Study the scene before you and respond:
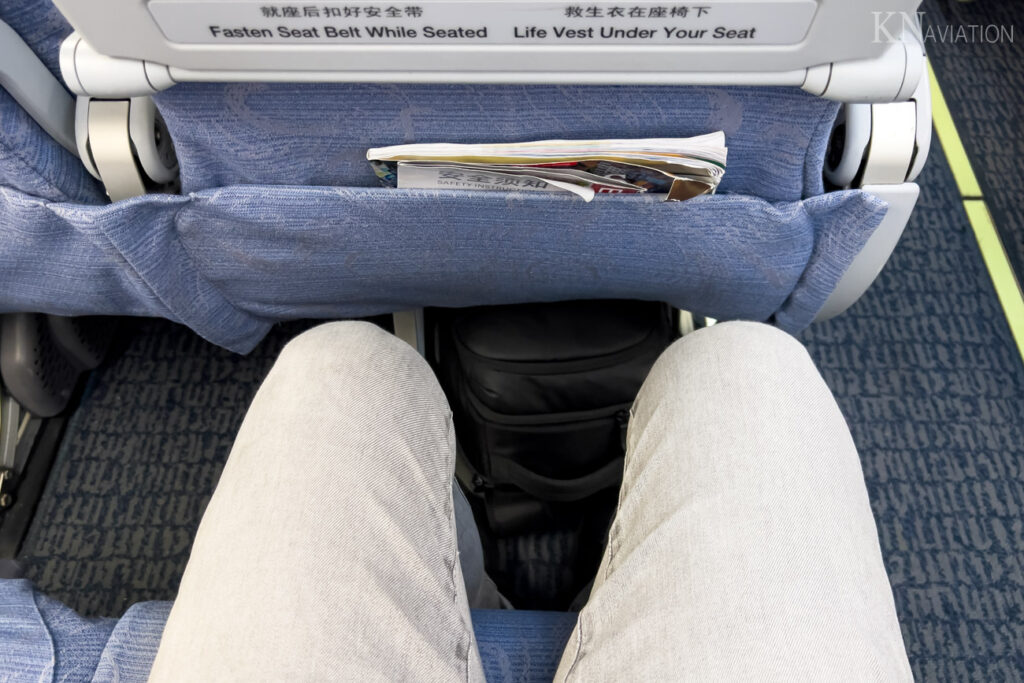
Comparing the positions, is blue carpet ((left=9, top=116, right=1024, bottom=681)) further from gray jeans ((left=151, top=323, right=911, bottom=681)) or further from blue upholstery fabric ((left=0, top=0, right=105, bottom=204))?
gray jeans ((left=151, top=323, right=911, bottom=681))

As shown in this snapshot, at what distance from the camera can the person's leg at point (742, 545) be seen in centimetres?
43

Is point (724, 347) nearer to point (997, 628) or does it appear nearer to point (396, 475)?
point (396, 475)

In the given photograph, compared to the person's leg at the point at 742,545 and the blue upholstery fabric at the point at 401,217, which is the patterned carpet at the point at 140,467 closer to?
the blue upholstery fabric at the point at 401,217

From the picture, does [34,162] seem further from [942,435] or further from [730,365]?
[942,435]

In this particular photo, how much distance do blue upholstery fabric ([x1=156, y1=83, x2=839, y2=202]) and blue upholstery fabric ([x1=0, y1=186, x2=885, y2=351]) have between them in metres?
0.04

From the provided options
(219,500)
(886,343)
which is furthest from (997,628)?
(219,500)

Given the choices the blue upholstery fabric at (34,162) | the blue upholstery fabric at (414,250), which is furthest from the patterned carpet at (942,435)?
the blue upholstery fabric at (34,162)

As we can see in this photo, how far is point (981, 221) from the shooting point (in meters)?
1.35

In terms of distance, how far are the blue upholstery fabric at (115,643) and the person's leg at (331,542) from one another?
9cm

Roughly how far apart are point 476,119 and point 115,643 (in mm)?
525

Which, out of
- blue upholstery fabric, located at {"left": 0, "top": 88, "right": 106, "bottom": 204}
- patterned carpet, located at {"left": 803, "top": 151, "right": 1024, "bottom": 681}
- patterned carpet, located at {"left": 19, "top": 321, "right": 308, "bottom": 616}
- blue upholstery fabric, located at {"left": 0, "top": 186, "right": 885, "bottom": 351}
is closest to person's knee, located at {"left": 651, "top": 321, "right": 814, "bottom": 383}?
blue upholstery fabric, located at {"left": 0, "top": 186, "right": 885, "bottom": 351}

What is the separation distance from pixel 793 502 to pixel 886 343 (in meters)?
0.90

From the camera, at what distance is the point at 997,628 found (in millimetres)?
1010

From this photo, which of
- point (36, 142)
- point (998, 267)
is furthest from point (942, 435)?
point (36, 142)
